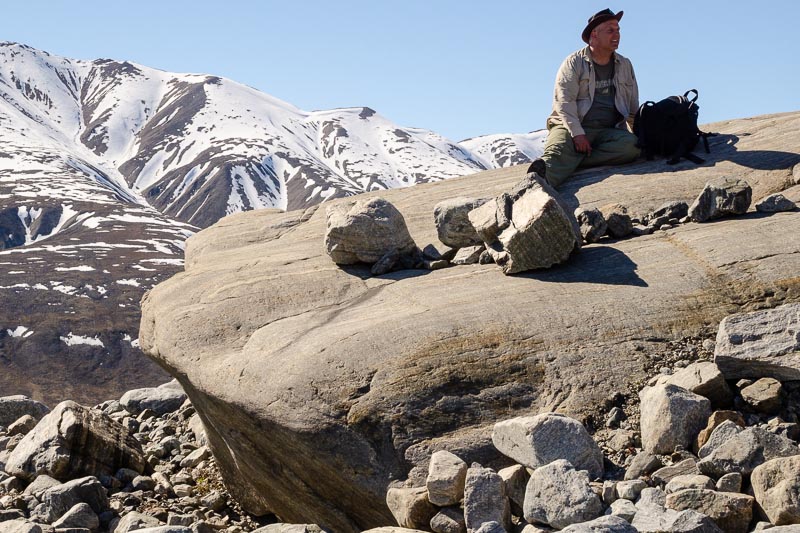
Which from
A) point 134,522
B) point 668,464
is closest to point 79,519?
point 134,522

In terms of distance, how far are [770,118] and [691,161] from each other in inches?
135

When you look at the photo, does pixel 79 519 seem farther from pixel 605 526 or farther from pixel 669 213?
pixel 669 213

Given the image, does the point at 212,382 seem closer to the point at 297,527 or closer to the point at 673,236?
the point at 297,527

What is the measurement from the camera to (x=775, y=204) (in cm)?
1208

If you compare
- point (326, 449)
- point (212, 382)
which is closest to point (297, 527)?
point (326, 449)

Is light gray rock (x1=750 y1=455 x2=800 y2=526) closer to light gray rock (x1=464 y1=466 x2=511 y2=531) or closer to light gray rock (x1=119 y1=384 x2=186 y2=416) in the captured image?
light gray rock (x1=464 y1=466 x2=511 y2=531)

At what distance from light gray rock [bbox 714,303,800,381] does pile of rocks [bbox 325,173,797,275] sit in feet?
9.59

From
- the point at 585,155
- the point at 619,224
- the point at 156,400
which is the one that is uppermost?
the point at 585,155

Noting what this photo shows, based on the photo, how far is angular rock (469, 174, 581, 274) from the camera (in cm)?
1132

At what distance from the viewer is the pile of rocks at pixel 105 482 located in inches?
455

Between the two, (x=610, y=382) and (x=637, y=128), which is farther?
(x=637, y=128)

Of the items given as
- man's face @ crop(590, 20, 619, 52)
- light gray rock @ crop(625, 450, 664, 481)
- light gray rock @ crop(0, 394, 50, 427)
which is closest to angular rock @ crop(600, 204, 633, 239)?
man's face @ crop(590, 20, 619, 52)

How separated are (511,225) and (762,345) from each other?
13.2 feet

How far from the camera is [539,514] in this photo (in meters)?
7.63
